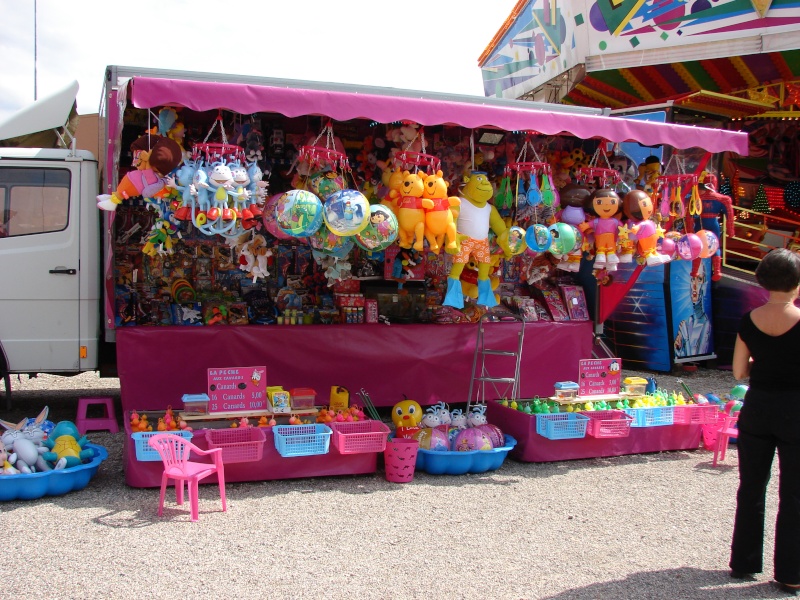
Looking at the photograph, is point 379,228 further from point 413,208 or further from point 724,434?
point 724,434

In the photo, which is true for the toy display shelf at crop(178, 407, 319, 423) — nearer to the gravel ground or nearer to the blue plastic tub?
the gravel ground

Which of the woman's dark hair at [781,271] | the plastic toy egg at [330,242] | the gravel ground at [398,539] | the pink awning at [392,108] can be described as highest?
the pink awning at [392,108]

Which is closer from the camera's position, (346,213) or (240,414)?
(346,213)

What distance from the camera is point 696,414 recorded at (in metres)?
6.53

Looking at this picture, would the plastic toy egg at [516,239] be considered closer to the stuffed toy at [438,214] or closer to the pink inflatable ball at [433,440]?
the stuffed toy at [438,214]

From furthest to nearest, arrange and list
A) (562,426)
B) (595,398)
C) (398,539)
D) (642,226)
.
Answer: (595,398)
(642,226)
(562,426)
(398,539)

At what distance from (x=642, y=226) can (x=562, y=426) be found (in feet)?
6.29

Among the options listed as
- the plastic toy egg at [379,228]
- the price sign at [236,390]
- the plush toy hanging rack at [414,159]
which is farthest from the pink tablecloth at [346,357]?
the plush toy hanging rack at [414,159]

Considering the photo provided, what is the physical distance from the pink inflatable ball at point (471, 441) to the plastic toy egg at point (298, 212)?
6.57ft

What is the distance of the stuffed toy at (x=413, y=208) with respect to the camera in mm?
5711

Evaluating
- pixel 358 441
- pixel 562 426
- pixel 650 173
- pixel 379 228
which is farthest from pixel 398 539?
pixel 650 173

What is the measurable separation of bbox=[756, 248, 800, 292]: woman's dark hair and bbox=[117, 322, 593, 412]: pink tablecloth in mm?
4006

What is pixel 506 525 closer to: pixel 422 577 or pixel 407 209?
pixel 422 577

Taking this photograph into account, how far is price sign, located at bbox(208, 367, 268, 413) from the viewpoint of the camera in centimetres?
570
